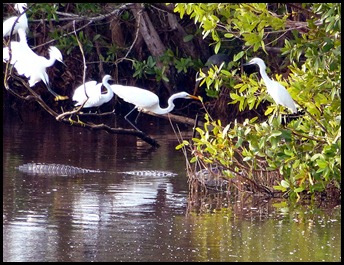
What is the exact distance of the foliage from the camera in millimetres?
7133

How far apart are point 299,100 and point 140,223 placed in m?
1.81

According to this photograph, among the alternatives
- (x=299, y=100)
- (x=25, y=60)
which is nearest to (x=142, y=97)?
(x=25, y=60)

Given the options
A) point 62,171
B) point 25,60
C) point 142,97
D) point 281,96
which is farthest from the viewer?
point 142,97

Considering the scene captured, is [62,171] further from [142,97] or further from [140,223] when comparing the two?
[140,223]

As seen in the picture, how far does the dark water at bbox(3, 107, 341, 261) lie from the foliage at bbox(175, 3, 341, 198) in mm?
461

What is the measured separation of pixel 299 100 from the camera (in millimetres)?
7980

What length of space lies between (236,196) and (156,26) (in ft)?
29.6

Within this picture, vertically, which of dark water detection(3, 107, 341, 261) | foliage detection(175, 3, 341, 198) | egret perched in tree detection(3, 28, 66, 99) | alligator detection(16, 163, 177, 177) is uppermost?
egret perched in tree detection(3, 28, 66, 99)

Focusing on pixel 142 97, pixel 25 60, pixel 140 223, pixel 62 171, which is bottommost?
pixel 140 223

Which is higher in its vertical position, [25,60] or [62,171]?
[25,60]

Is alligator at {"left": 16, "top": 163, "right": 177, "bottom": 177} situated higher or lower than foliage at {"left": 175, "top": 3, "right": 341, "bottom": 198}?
lower

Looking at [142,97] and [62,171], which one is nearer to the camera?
[62,171]

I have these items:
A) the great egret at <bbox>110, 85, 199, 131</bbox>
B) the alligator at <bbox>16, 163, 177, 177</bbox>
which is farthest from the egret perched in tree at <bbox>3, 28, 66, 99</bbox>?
the great egret at <bbox>110, 85, 199, 131</bbox>

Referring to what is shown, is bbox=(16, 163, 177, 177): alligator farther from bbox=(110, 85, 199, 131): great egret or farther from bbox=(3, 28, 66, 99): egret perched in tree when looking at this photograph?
bbox=(110, 85, 199, 131): great egret
